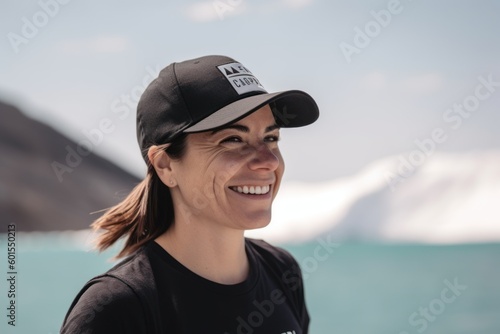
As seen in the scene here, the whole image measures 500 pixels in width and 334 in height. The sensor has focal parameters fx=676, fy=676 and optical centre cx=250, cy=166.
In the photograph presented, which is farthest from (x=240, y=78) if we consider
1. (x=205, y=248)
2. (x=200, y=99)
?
(x=205, y=248)

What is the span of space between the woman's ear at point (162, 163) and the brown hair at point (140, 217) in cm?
4

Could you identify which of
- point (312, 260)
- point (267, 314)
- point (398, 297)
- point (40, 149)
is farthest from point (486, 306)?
point (40, 149)

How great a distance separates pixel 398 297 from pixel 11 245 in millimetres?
12233

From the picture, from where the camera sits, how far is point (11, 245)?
2.69 meters

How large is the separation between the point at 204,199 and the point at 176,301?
0.24m

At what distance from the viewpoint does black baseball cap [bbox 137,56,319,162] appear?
1515mm

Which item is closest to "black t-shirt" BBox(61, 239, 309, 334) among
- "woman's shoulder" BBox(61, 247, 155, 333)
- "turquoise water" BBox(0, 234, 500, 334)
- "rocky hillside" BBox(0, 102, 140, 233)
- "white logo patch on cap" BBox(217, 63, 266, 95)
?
"woman's shoulder" BBox(61, 247, 155, 333)

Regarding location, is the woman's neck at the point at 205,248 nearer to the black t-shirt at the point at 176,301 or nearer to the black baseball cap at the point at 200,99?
the black t-shirt at the point at 176,301

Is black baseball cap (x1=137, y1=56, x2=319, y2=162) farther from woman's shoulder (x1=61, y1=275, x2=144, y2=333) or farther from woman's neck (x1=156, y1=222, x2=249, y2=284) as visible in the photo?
woman's shoulder (x1=61, y1=275, x2=144, y2=333)

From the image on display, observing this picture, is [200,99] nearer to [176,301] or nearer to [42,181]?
[176,301]

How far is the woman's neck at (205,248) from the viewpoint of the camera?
5.23ft

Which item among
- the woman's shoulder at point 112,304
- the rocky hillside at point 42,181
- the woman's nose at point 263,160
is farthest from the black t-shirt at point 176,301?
the rocky hillside at point 42,181

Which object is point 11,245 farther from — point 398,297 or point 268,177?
point 398,297

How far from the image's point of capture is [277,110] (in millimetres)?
1673
